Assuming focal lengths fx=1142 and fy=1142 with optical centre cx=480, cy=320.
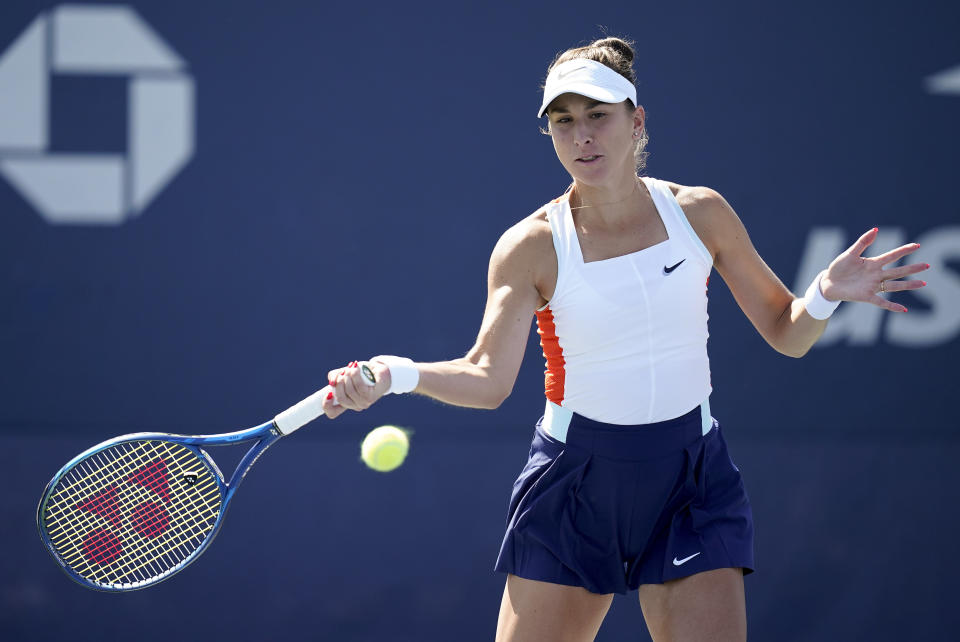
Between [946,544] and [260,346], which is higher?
[260,346]

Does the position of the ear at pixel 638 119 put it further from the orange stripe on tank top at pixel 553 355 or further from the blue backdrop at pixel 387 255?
the blue backdrop at pixel 387 255

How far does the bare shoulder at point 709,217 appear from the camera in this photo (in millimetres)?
2646

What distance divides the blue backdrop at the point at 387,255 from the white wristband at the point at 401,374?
1.76 metres

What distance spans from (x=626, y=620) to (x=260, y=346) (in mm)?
1674

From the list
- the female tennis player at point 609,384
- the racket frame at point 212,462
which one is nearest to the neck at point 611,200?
the female tennis player at point 609,384

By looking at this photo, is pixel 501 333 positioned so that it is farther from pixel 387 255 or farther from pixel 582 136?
pixel 387 255

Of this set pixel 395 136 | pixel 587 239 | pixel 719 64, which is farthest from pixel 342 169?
pixel 587 239

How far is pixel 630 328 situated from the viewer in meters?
2.53

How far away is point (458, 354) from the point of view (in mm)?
4137

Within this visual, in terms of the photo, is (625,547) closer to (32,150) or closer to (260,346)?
(260,346)

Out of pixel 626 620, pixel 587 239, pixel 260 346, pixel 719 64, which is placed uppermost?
pixel 719 64

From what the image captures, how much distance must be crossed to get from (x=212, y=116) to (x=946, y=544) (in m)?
3.10

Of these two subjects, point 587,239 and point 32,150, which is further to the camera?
point 32,150

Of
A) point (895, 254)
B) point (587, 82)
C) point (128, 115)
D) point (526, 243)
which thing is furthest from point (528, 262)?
point (128, 115)
